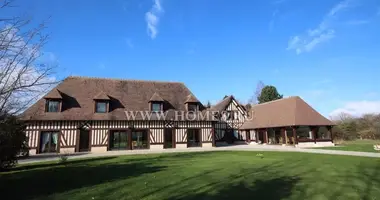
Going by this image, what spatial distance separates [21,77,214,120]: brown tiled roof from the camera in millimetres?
18047

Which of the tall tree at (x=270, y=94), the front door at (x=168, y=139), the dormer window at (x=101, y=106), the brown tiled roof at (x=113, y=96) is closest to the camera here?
the brown tiled roof at (x=113, y=96)

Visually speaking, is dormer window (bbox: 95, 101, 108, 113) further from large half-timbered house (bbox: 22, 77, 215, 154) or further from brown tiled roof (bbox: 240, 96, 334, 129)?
brown tiled roof (bbox: 240, 96, 334, 129)

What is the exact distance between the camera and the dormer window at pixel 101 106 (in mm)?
18703

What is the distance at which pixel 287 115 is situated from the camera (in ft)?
70.7

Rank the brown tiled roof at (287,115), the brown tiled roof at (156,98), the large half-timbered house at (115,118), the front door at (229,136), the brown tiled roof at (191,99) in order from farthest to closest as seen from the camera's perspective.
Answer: the front door at (229,136) → the brown tiled roof at (191,99) → the brown tiled roof at (287,115) → the brown tiled roof at (156,98) → the large half-timbered house at (115,118)

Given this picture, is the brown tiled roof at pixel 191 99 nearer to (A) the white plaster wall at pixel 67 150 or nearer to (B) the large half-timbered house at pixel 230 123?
(B) the large half-timbered house at pixel 230 123

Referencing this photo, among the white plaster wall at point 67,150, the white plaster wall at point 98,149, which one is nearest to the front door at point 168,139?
the white plaster wall at point 98,149

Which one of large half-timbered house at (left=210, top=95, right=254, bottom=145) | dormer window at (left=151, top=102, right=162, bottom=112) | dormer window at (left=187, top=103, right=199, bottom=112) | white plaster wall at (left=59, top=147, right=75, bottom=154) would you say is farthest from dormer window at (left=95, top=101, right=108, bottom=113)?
large half-timbered house at (left=210, top=95, right=254, bottom=145)

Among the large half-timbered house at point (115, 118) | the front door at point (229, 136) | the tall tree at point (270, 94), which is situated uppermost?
the tall tree at point (270, 94)

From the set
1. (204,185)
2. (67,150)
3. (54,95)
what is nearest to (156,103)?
(67,150)

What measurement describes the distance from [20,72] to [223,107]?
2554cm

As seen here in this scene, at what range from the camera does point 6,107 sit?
4.41m

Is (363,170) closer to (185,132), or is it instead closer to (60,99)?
(185,132)

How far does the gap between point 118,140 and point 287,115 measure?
14471 mm
